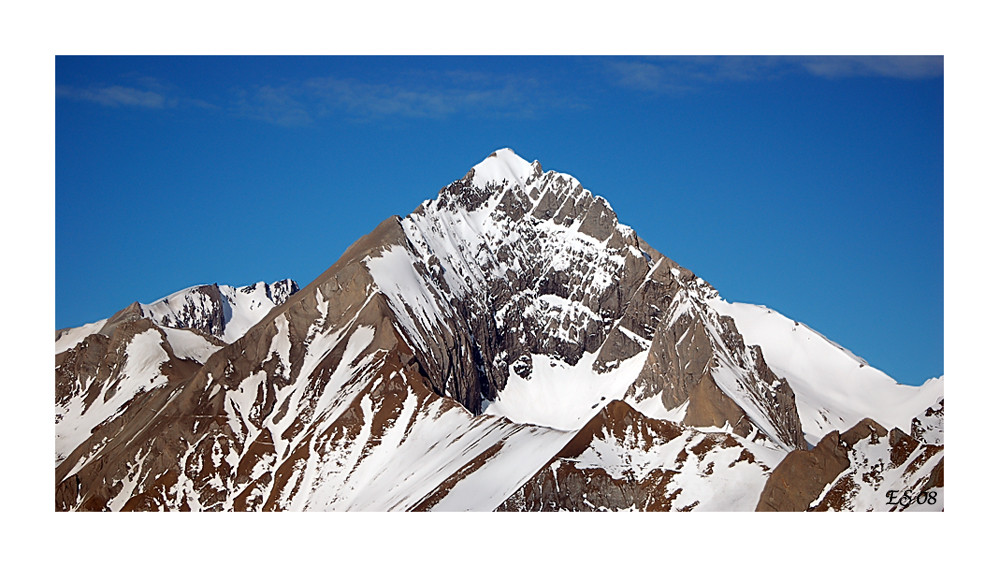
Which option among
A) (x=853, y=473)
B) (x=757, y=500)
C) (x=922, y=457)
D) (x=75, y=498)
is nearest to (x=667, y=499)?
(x=757, y=500)

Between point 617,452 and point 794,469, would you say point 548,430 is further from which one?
point 794,469

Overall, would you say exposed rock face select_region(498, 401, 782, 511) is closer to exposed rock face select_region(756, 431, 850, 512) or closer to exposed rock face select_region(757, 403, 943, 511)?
exposed rock face select_region(756, 431, 850, 512)

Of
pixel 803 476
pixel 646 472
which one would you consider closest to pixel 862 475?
pixel 803 476

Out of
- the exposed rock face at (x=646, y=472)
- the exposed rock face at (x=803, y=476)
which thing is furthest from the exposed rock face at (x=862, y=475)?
the exposed rock face at (x=646, y=472)

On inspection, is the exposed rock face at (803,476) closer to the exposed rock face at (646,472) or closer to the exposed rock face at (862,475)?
the exposed rock face at (862,475)

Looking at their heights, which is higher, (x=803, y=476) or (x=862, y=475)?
(x=803, y=476)

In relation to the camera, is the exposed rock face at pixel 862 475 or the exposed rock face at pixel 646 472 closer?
the exposed rock face at pixel 862 475

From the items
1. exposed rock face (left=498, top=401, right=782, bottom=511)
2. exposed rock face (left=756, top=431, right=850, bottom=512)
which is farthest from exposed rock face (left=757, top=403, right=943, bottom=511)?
exposed rock face (left=498, top=401, right=782, bottom=511)

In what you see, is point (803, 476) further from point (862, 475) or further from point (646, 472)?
point (646, 472)

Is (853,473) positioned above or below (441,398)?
below

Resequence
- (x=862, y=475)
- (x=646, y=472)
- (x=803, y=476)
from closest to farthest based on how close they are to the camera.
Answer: (x=862, y=475), (x=803, y=476), (x=646, y=472)
